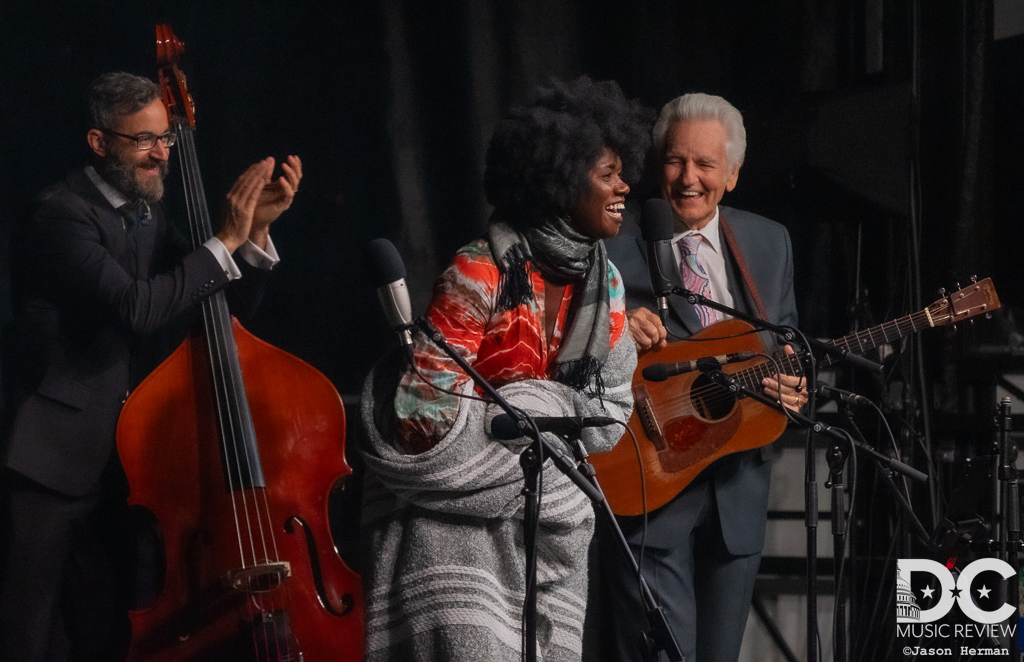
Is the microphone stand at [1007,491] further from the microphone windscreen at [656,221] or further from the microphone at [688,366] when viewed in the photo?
the microphone windscreen at [656,221]

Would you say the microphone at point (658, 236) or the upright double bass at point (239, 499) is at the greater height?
the microphone at point (658, 236)

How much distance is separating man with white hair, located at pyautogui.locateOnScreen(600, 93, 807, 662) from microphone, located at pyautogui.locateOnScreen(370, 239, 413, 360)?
4.23 feet

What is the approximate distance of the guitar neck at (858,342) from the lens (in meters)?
3.08

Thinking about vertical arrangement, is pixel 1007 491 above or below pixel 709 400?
below

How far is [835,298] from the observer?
378 centimetres

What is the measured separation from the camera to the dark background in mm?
2682

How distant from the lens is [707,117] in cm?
330

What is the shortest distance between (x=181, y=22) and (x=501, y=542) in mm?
1617

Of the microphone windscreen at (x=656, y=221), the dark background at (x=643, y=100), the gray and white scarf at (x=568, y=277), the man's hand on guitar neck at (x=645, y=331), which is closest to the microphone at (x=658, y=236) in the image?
the microphone windscreen at (x=656, y=221)

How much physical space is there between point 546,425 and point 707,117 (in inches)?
70.1

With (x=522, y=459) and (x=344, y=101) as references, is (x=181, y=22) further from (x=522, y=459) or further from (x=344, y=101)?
(x=522, y=459)

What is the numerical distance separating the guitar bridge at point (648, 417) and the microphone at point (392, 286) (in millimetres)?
1330

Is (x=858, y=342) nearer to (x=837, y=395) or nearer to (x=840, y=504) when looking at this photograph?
(x=837, y=395)

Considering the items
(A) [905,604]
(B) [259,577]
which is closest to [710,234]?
(A) [905,604]
